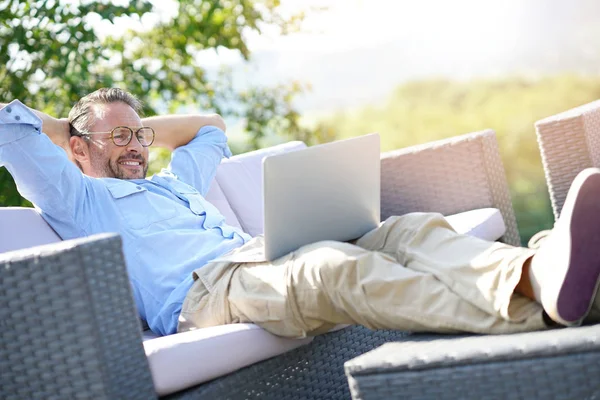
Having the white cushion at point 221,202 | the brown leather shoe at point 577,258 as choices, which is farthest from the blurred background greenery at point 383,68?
the brown leather shoe at point 577,258

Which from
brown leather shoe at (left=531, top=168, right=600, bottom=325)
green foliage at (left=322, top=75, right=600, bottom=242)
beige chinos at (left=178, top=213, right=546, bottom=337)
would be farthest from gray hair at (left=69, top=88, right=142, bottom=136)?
green foliage at (left=322, top=75, right=600, bottom=242)

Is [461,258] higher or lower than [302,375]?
higher

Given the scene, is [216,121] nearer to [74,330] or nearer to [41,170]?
[41,170]

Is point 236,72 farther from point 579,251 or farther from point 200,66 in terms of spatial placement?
point 579,251

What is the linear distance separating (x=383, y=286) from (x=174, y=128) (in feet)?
5.71

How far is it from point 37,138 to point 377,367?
1340 mm

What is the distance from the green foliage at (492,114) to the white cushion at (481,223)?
3.60 meters

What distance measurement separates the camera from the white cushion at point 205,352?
2129 millimetres

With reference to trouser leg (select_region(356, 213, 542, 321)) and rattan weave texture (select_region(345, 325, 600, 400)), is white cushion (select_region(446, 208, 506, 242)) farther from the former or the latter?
rattan weave texture (select_region(345, 325, 600, 400))

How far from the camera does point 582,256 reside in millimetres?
1895

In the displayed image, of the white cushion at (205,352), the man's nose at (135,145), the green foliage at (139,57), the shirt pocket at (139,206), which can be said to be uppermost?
the green foliage at (139,57)

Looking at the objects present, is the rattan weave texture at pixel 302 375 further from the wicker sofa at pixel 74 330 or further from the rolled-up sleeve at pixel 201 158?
the rolled-up sleeve at pixel 201 158

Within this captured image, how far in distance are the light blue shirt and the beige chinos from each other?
22 centimetres

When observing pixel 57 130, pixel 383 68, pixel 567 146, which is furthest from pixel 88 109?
pixel 383 68
